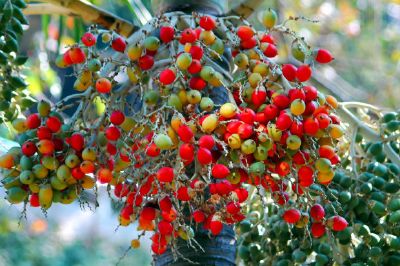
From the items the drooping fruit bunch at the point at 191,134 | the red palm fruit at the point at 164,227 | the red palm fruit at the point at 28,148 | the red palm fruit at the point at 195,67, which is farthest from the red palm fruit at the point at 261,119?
the red palm fruit at the point at 28,148

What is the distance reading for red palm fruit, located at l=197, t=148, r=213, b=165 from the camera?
1.48 meters

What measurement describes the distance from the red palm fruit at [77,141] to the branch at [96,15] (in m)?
0.59

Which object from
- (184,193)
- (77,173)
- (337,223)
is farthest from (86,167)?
(337,223)

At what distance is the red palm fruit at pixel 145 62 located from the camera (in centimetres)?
174

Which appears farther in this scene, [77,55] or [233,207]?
[77,55]

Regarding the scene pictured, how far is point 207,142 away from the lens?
1492 mm

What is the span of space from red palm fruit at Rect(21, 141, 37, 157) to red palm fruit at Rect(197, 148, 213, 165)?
437 millimetres

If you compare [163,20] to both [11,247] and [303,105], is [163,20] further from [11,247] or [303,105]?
[11,247]

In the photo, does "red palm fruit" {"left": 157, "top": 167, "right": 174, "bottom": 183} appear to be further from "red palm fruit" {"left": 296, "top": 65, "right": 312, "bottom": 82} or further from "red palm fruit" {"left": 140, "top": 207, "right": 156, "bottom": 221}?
"red palm fruit" {"left": 296, "top": 65, "right": 312, "bottom": 82}

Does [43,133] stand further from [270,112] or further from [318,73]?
[318,73]

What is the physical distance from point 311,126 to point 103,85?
499 millimetres

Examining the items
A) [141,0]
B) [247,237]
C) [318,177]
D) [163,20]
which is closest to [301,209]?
[318,177]

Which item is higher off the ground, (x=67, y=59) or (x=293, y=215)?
(x=67, y=59)

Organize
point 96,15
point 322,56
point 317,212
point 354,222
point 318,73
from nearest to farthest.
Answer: point 317,212 < point 322,56 < point 354,222 < point 96,15 < point 318,73
